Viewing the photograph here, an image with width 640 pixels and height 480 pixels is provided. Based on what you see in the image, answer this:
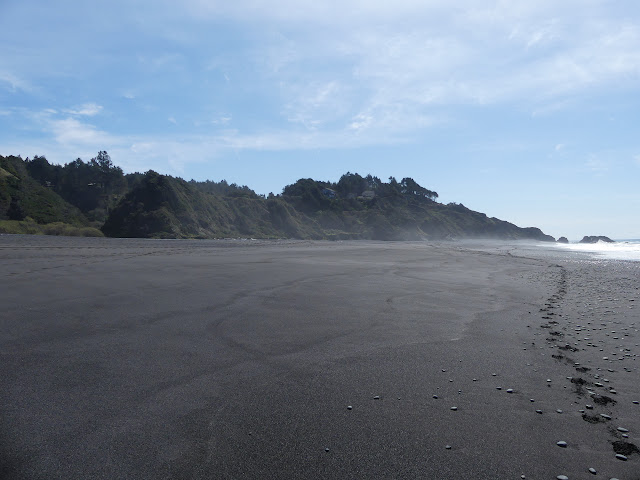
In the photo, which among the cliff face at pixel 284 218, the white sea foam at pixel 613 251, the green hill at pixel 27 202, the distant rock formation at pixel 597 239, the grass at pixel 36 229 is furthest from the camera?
the distant rock formation at pixel 597 239

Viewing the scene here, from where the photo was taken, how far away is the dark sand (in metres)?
1.74

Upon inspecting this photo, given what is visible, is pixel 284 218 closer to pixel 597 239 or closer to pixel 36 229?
pixel 36 229

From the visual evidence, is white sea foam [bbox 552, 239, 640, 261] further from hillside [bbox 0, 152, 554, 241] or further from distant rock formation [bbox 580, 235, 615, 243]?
distant rock formation [bbox 580, 235, 615, 243]

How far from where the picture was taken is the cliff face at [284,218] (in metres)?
36.7

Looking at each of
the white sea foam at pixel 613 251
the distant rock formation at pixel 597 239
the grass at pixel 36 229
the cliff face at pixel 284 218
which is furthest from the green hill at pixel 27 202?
the distant rock formation at pixel 597 239

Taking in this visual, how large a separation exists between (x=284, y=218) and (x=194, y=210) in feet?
55.8

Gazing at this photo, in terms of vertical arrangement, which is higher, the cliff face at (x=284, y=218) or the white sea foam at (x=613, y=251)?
the cliff face at (x=284, y=218)

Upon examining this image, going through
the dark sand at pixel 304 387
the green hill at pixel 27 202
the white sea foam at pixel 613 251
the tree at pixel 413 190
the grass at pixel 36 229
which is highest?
the tree at pixel 413 190

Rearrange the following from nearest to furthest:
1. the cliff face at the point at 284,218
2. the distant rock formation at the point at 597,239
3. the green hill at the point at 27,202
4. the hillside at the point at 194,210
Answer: the green hill at the point at 27,202
the hillside at the point at 194,210
the cliff face at the point at 284,218
the distant rock formation at the point at 597,239

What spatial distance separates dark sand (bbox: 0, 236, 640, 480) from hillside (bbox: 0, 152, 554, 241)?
3212cm

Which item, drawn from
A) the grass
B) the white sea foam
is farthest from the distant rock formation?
the grass

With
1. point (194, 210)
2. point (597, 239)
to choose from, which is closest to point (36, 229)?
point (194, 210)

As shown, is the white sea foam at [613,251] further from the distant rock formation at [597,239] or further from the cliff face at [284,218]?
the distant rock formation at [597,239]

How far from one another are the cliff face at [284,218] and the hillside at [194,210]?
0.10 metres
